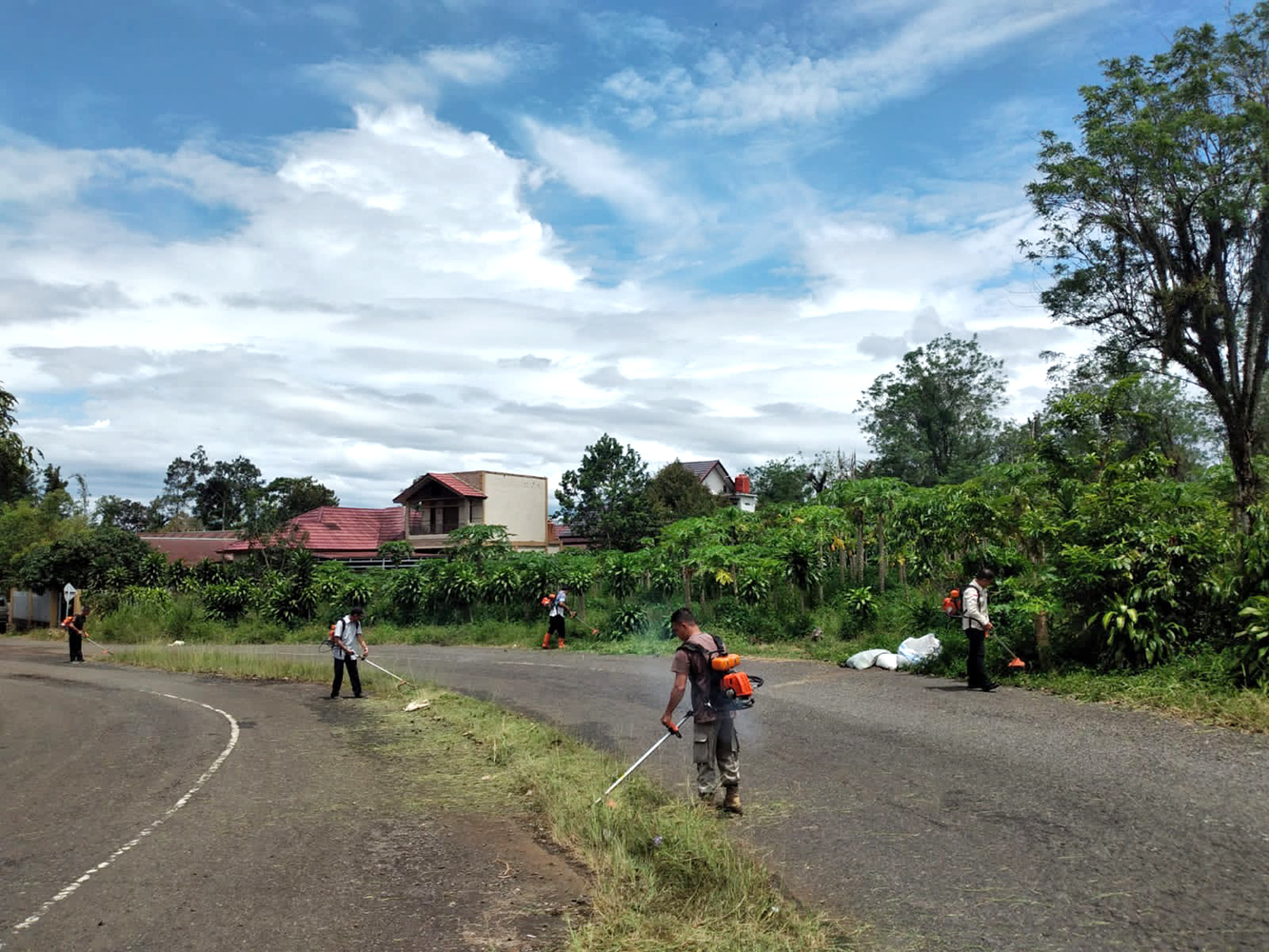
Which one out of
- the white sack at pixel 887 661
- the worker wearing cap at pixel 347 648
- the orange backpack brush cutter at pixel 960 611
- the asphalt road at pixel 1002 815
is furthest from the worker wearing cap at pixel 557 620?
the orange backpack brush cutter at pixel 960 611

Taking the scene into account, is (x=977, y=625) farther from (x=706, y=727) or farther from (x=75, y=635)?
(x=75, y=635)

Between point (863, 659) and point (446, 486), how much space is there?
43.0 metres

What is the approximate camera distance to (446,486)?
5578cm

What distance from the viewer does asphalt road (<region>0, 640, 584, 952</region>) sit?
5371mm

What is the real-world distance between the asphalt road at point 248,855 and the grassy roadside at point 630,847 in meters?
0.33

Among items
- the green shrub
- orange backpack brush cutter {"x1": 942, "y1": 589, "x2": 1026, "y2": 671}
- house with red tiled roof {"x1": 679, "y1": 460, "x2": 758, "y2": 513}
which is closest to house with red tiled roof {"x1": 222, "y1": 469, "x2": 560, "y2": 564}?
house with red tiled roof {"x1": 679, "y1": 460, "x2": 758, "y2": 513}

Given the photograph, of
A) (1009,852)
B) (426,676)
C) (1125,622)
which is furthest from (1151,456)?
(426,676)

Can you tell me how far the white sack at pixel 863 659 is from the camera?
15.3 m

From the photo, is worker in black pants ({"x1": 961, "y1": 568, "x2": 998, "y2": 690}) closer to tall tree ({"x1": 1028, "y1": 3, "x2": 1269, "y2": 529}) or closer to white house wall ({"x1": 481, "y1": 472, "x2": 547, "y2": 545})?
tall tree ({"x1": 1028, "y1": 3, "x2": 1269, "y2": 529})

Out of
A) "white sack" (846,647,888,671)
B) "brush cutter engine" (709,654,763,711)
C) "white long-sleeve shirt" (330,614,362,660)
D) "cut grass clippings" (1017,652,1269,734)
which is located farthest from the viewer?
"white sack" (846,647,888,671)

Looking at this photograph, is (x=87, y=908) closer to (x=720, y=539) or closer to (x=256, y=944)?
(x=256, y=944)

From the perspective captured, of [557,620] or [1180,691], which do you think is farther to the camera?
[557,620]

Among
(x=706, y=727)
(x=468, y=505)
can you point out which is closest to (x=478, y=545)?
(x=706, y=727)

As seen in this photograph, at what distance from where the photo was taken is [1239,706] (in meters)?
9.68
